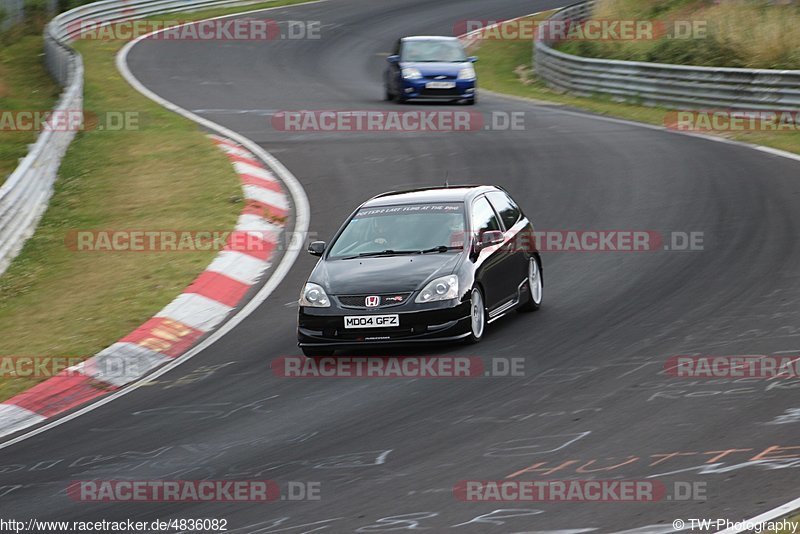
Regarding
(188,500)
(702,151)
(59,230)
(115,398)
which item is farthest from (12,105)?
(188,500)

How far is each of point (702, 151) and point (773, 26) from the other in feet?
28.0

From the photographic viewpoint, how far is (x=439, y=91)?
91.9 feet

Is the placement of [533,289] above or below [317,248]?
below

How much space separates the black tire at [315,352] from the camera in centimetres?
1148

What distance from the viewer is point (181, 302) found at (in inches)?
545

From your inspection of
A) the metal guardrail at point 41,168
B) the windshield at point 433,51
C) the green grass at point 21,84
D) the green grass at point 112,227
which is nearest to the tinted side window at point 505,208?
the green grass at point 112,227

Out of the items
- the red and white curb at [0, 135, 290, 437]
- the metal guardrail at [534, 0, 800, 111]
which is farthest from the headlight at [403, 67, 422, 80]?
the red and white curb at [0, 135, 290, 437]

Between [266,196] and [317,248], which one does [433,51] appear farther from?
[317,248]

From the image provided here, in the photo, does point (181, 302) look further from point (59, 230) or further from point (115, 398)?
point (59, 230)

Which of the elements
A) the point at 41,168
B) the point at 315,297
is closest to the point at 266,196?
the point at 41,168

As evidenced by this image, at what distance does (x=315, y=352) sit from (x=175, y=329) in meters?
2.22

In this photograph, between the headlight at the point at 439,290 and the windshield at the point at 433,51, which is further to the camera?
the windshield at the point at 433,51

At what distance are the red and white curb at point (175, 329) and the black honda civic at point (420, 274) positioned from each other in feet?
5.51

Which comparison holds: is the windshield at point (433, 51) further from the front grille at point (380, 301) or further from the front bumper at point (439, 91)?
the front grille at point (380, 301)
